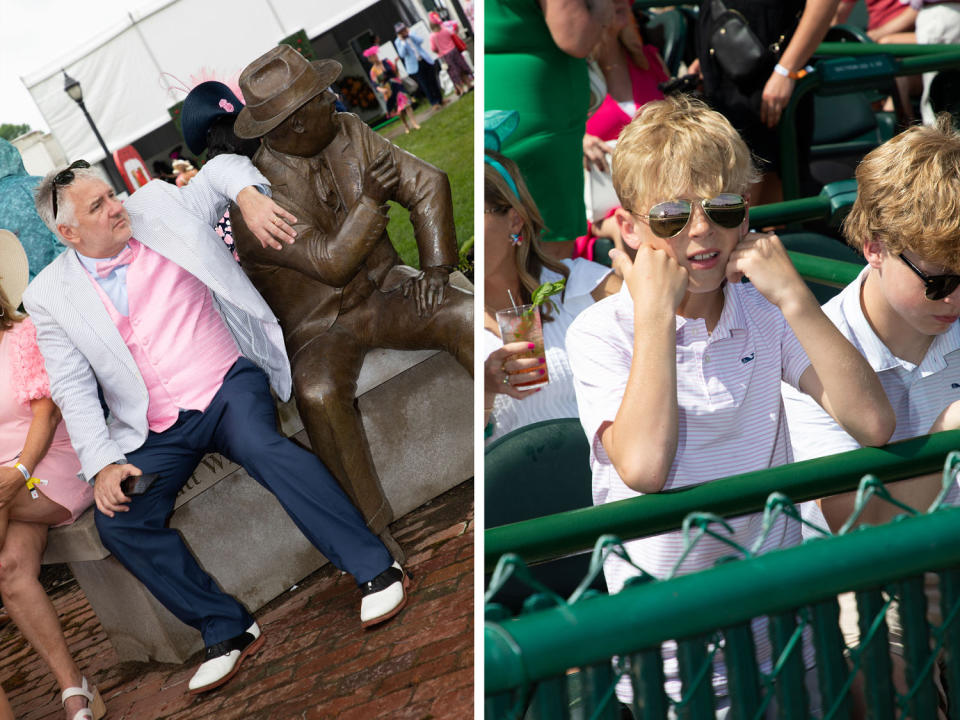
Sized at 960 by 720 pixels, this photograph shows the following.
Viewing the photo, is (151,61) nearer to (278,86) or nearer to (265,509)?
(278,86)

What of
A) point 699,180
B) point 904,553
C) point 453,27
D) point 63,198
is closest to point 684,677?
point 904,553

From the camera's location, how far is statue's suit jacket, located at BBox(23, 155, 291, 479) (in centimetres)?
333

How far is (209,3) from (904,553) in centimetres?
374

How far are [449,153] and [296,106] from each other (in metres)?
3.38

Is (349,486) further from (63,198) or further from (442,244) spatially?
(63,198)

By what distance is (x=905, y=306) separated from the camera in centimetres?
207

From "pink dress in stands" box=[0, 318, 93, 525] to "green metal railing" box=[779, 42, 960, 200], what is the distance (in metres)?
2.84

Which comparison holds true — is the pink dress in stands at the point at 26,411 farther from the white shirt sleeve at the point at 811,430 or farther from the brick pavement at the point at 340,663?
the white shirt sleeve at the point at 811,430

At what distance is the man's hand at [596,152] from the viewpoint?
154 inches

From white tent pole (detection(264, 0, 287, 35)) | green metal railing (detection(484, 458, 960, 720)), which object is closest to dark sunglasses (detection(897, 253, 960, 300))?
green metal railing (detection(484, 458, 960, 720))

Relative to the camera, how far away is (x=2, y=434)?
11.4 feet

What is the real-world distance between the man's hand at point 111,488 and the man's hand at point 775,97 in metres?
2.62

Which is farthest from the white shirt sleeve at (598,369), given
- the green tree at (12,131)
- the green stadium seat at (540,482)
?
the green tree at (12,131)

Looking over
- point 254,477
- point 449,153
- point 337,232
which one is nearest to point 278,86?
point 337,232
